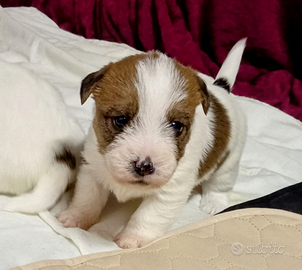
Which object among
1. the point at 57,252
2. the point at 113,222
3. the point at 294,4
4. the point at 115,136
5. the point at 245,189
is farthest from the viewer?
the point at 294,4

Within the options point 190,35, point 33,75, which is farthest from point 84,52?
point 33,75

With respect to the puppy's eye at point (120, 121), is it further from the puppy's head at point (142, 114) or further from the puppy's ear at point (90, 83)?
the puppy's ear at point (90, 83)

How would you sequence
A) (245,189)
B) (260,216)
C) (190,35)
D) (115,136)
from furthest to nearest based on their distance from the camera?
(190,35)
(245,189)
(260,216)
(115,136)

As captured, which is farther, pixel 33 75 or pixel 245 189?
pixel 245 189

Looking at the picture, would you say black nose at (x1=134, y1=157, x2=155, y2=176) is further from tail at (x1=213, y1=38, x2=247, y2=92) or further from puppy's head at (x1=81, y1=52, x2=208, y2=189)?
tail at (x1=213, y1=38, x2=247, y2=92)

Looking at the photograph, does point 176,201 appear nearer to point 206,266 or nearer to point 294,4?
point 206,266

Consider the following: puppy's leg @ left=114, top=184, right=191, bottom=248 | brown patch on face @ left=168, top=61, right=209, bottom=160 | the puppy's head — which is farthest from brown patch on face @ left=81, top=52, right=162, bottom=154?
puppy's leg @ left=114, top=184, right=191, bottom=248

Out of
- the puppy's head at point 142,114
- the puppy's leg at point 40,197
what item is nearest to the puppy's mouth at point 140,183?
the puppy's head at point 142,114

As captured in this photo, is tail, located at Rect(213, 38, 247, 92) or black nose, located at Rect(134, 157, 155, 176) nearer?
black nose, located at Rect(134, 157, 155, 176)
